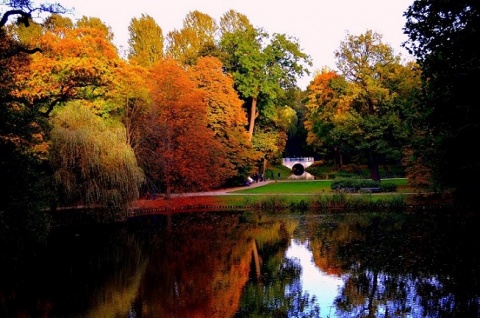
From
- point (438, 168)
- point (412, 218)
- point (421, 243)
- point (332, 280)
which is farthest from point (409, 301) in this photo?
point (412, 218)

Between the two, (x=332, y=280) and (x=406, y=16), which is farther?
(x=406, y=16)

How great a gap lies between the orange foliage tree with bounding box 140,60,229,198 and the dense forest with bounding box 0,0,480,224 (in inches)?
3.9

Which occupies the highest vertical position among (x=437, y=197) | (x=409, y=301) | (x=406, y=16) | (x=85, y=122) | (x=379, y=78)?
(x=379, y=78)

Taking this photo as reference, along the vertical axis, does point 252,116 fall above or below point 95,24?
below

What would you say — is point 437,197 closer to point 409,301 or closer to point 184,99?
point 184,99

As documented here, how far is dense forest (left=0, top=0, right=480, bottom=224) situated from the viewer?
14.6m

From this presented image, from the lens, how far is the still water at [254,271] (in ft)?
42.0

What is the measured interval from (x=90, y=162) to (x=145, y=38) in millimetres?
30614

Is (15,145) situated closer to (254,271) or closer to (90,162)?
(254,271)

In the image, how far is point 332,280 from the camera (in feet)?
50.7

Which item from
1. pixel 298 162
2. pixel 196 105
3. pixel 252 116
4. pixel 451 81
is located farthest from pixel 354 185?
pixel 298 162

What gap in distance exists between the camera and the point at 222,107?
139 feet

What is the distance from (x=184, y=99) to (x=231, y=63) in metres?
13.6

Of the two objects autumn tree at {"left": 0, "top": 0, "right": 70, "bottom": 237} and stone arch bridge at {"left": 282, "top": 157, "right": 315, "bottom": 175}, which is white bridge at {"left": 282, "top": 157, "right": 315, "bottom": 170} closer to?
stone arch bridge at {"left": 282, "top": 157, "right": 315, "bottom": 175}
